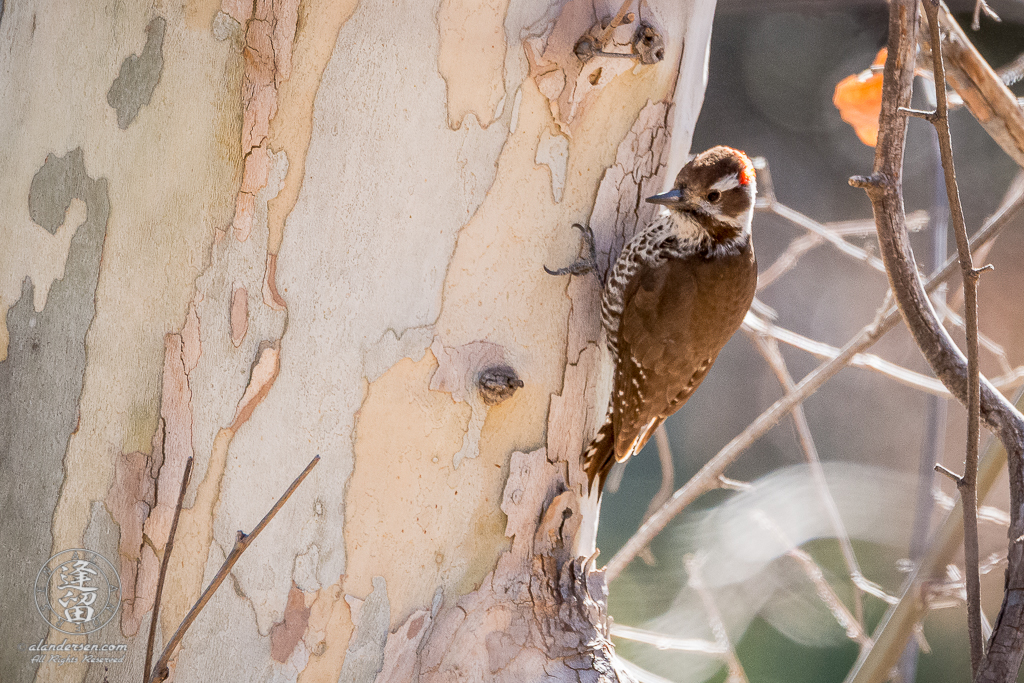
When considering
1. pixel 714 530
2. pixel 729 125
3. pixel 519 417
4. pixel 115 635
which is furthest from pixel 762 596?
pixel 115 635

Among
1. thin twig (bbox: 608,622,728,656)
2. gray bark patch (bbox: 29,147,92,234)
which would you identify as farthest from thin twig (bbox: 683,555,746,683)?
gray bark patch (bbox: 29,147,92,234)

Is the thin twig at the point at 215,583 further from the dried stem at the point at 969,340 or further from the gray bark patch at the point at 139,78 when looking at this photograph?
the dried stem at the point at 969,340

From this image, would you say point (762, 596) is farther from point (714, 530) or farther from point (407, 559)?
point (407, 559)

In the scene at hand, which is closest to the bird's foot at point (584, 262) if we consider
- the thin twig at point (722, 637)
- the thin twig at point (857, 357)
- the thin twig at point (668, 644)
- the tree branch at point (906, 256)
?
the tree branch at point (906, 256)

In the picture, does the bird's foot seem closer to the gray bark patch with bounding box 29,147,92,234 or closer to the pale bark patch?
the pale bark patch

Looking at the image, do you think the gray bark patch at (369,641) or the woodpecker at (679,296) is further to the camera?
the woodpecker at (679,296)

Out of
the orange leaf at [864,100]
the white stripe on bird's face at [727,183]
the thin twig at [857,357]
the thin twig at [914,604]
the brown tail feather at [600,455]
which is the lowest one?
the thin twig at [914,604]
